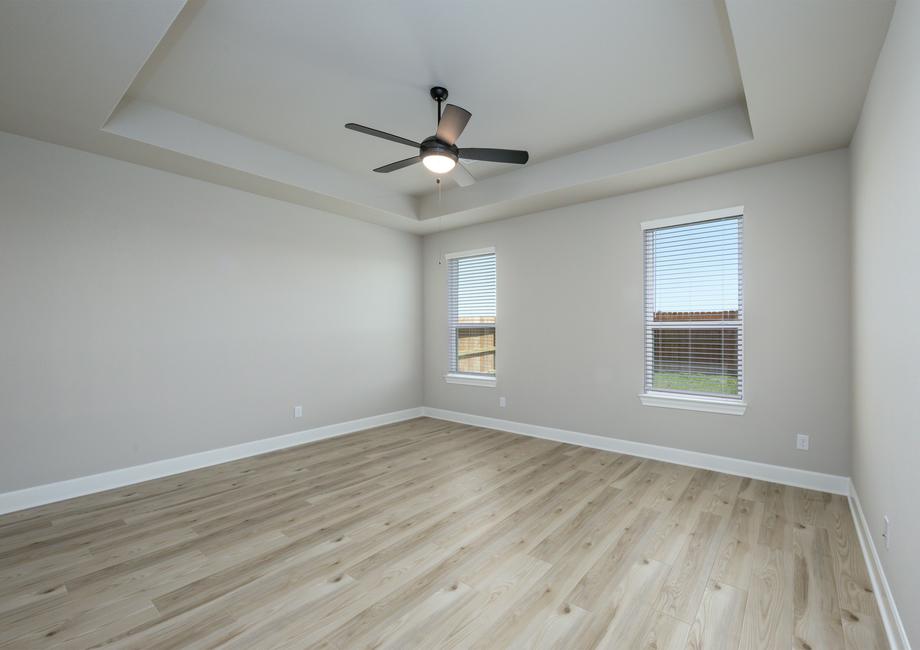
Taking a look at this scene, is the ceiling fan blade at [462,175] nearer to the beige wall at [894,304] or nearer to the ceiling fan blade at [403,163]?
the ceiling fan blade at [403,163]

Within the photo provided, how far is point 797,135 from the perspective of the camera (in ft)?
10.1

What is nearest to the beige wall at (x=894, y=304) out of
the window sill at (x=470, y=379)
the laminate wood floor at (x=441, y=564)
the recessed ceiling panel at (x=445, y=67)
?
the laminate wood floor at (x=441, y=564)

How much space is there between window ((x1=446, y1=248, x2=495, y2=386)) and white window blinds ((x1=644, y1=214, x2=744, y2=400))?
1.96 m

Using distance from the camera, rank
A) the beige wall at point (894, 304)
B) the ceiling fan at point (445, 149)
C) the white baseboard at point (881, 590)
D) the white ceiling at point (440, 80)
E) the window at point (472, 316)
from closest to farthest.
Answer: the beige wall at point (894, 304)
the white baseboard at point (881, 590)
the white ceiling at point (440, 80)
the ceiling fan at point (445, 149)
the window at point (472, 316)

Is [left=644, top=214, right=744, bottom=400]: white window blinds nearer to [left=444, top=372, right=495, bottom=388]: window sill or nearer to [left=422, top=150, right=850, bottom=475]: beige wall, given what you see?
[left=422, top=150, right=850, bottom=475]: beige wall

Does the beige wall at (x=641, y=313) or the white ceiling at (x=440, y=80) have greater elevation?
the white ceiling at (x=440, y=80)

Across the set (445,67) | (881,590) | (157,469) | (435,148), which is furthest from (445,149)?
(157,469)

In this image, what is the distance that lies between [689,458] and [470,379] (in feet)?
8.75

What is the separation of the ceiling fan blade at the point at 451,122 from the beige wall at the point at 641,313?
222cm

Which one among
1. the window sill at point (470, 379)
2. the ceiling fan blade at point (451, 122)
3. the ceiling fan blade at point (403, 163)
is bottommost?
the window sill at point (470, 379)

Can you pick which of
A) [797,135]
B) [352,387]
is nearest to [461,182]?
[797,135]

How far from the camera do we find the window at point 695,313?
149 inches

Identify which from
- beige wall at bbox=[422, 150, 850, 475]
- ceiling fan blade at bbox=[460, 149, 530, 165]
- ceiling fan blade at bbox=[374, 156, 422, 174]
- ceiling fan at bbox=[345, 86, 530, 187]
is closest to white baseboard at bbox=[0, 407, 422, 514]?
beige wall at bbox=[422, 150, 850, 475]

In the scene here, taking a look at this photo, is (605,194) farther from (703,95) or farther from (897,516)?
(897,516)
